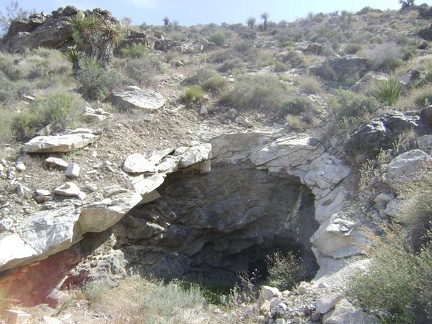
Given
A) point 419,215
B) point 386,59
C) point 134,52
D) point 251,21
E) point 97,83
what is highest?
point 251,21

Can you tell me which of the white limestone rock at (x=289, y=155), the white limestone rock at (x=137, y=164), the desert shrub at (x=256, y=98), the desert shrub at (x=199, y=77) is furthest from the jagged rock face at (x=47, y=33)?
the white limestone rock at (x=289, y=155)

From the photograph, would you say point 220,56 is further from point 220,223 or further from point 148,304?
point 148,304

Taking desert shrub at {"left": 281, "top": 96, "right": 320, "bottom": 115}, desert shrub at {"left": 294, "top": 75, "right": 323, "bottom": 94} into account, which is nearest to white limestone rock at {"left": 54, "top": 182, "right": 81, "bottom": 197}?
desert shrub at {"left": 281, "top": 96, "right": 320, "bottom": 115}

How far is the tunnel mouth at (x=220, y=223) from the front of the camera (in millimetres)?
7816

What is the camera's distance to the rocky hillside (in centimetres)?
481

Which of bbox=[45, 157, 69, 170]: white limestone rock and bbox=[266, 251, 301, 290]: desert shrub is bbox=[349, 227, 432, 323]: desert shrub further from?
bbox=[45, 157, 69, 170]: white limestone rock

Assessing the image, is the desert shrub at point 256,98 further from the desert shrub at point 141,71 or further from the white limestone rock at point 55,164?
the white limestone rock at point 55,164

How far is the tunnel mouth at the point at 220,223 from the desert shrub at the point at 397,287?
357 centimetres

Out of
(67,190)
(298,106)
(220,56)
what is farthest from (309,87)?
(67,190)

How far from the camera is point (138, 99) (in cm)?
902

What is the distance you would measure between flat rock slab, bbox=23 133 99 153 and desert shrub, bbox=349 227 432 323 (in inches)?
202

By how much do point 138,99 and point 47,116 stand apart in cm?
235

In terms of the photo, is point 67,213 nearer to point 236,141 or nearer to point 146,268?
point 146,268

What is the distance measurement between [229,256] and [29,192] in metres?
5.52
